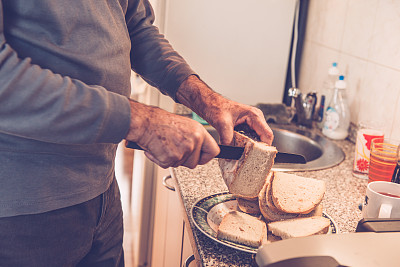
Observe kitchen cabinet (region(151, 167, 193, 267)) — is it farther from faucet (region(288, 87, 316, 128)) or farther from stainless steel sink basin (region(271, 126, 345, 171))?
faucet (region(288, 87, 316, 128))

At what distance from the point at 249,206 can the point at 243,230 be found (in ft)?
0.45

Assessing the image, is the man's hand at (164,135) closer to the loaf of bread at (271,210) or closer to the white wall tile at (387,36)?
the loaf of bread at (271,210)

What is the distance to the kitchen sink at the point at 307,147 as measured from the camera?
4.76ft

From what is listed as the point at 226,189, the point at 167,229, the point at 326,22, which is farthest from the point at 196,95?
the point at 326,22

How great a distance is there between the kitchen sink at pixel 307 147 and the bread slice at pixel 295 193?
0.30 metres

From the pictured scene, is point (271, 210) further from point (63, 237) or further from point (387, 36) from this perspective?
point (387, 36)

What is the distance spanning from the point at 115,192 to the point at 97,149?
230 millimetres

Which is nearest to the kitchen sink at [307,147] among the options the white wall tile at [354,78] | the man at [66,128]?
the white wall tile at [354,78]

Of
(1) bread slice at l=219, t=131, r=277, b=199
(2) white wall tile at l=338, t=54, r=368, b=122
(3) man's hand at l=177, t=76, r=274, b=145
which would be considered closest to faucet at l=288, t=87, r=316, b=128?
(2) white wall tile at l=338, t=54, r=368, b=122

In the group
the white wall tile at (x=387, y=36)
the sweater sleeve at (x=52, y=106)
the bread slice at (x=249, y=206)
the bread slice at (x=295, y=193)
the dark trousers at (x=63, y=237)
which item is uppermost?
the white wall tile at (x=387, y=36)

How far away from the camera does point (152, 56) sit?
125 cm

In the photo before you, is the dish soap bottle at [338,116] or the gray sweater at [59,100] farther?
the dish soap bottle at [338,116]

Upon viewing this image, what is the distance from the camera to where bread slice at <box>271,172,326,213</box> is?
3.30ft

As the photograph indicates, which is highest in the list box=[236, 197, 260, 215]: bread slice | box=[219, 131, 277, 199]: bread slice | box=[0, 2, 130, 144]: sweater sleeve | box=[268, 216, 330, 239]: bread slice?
box=[0, 2, 130, 144]: sweater sleeve
